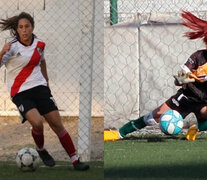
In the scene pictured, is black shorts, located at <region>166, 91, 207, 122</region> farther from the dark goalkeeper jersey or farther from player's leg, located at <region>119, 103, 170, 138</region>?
player's leg, located at <region>119, 103, 170, 138</region>

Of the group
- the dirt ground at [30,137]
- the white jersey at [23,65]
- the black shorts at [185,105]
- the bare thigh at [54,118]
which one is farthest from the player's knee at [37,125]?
the black shorts at [185,105]

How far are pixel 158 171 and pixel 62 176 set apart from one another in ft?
2.35

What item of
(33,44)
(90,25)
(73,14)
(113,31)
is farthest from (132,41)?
(33,44)

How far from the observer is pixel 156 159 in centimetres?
611

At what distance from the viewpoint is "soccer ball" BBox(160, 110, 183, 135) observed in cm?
736

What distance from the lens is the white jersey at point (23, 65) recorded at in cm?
620

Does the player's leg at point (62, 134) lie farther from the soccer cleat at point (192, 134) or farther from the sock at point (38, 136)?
the soccer cleat at point (192, 134)

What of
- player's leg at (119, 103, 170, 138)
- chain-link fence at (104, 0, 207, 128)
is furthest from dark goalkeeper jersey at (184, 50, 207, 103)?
chain-link fence at (104, 0, 207, 128)

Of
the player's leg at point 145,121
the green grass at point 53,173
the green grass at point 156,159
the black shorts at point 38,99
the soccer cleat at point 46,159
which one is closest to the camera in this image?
the green grass at point 156,159

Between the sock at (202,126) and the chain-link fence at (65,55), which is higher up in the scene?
the chain-link fence at (65,55)

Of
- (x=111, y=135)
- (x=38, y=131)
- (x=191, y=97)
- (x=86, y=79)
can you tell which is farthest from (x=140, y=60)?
(x=38, y=131)

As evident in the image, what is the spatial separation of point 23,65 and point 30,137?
5.61ft

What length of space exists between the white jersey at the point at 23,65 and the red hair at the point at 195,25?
1913 mm

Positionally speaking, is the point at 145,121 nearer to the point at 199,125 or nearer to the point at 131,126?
the point at 131,126
